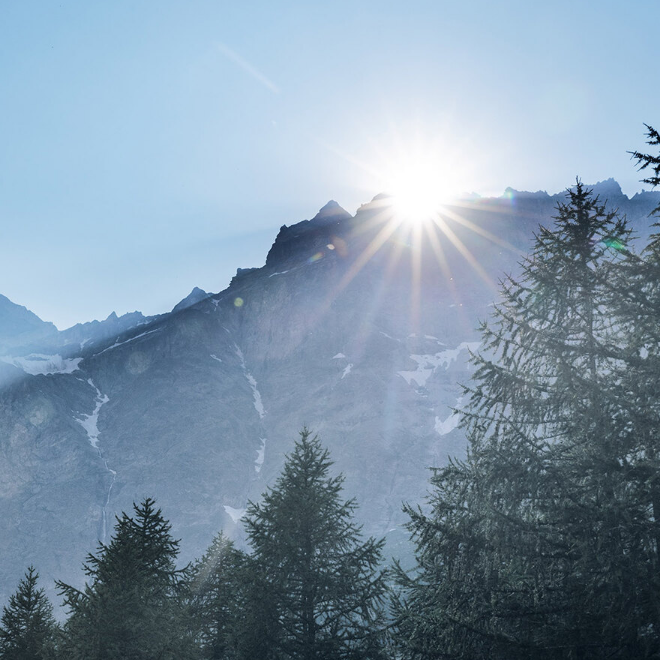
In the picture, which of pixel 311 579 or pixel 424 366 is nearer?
pixel 311 579

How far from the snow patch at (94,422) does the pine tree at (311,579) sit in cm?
17009

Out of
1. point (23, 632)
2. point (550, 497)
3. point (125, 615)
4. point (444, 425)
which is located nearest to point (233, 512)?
point (444, 425)

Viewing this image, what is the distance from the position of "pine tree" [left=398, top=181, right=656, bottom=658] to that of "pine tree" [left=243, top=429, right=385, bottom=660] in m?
3.94

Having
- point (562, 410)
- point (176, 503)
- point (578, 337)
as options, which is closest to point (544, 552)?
point (562, 410)

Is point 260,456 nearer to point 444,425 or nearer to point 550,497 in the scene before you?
point 444,425

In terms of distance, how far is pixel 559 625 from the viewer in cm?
722

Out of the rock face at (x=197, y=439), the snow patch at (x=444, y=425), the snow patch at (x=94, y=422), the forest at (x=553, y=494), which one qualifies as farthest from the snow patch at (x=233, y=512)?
the forest at (x=553, y=494)

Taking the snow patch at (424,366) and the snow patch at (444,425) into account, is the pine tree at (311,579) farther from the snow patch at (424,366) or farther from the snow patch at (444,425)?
the snow patch at (424,366)

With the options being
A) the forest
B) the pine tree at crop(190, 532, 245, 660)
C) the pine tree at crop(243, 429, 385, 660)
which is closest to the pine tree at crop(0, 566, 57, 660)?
the pine tree at crop(190, 532, 245, 660)

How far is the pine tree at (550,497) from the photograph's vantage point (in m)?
7.07

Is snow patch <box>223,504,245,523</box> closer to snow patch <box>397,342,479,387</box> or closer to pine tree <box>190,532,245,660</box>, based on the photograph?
snow patch <box>397,342,479,387</box>

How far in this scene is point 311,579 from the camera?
1323cm

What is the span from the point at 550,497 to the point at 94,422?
19063 cm

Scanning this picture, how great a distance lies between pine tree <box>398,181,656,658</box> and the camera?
7070 millimetres
